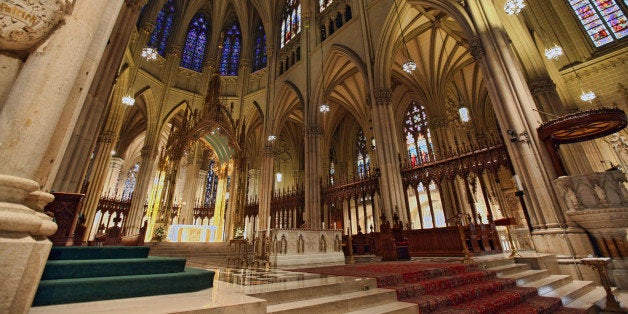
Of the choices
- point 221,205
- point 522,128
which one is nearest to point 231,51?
point 221,205

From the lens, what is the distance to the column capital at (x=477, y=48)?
772 cm

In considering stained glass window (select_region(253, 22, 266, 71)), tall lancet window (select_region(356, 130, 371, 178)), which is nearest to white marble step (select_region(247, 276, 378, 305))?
tall lancet window (select_region(356, 130, 371, 178))

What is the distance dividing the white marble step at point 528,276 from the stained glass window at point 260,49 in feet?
58.3

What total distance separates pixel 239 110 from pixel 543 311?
17.3 meters

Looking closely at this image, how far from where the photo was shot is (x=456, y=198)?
12.1 meters

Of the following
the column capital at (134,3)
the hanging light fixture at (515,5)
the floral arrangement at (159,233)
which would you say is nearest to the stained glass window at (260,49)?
the column capital at (134,3)

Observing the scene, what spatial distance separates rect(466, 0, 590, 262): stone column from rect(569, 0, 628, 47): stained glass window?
8.04m

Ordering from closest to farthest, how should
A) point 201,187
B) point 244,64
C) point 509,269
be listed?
point 509,269, point 244,64, point 201,187

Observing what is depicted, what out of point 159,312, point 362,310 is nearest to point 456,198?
point 362,310

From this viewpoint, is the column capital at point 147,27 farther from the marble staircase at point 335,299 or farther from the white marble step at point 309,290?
the marble staircase at point 335,299

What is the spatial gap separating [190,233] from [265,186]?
4.51m

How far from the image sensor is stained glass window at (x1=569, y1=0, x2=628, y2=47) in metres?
11.1

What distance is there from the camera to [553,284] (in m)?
4.18

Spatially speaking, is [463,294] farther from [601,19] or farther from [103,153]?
[601,19]
